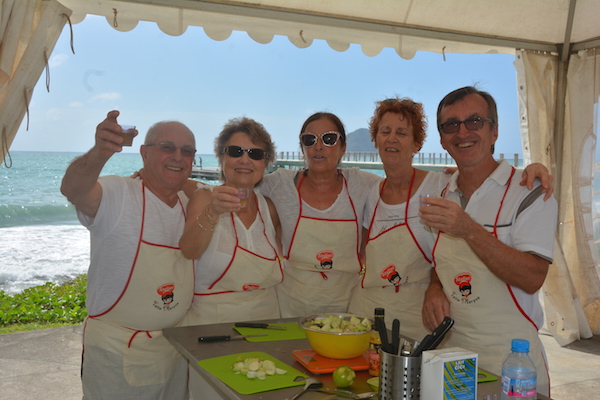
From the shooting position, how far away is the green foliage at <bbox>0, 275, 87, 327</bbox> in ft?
27.0

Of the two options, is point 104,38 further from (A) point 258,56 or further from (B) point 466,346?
(B) point 466,346

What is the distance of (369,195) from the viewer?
123 inches

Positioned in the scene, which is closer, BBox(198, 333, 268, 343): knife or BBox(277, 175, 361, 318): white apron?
BBox(198, 333, 268, 343): knife

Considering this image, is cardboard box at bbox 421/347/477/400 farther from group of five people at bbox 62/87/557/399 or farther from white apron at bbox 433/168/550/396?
white apron at bbox 433/168/550/396

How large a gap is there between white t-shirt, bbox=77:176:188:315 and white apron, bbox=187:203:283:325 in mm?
347

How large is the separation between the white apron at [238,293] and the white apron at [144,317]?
126mm

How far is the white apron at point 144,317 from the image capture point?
2.53 meters

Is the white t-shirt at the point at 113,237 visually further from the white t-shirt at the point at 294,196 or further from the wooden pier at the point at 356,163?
the white t-shirt at the point at 294,196

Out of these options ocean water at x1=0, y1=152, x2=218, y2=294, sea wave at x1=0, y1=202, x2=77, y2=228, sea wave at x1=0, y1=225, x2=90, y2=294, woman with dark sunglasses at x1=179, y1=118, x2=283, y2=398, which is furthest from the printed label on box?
sea wave at x1=0, y1=202, x2=77, y2=228

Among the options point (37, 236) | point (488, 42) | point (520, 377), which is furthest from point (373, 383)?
point (37, 236)

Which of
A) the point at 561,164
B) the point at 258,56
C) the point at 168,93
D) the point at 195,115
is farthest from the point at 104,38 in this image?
the point at 561,164

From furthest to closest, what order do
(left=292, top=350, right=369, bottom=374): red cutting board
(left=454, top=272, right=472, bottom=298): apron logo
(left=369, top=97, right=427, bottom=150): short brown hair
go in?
(left=369, top=97, right=427, bottom=150): short brown hair, (left=454, top=272, right=472, bottom=298): apron logo, (left=292, top=350, right=369, bottom=374): red cutting board

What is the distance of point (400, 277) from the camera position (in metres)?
2.86

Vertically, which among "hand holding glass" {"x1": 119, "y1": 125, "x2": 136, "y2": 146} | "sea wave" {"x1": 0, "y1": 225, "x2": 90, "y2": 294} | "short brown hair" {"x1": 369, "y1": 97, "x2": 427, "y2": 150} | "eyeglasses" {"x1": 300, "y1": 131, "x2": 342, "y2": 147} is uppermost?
"short brown hair" {"x1": 369, "y1": 97, "x2": 427, "y2": 150}
